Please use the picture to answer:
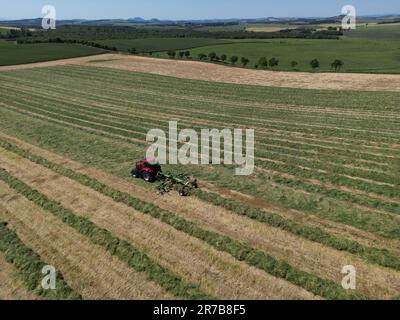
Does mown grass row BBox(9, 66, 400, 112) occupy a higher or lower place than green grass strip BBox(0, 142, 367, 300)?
higher

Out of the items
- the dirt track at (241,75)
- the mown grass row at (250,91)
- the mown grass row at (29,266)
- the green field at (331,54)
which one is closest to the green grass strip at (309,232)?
the mown grass row at (29,266)

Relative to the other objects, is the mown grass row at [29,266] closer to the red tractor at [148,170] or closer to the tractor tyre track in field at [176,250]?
the tractor tyre track in field at [176,250]

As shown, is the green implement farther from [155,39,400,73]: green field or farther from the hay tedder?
[155,39,400,73]: green field

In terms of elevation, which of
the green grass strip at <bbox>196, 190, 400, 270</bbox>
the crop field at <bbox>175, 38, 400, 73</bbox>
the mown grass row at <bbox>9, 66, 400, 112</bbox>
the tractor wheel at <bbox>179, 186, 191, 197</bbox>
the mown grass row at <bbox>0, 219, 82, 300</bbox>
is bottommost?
the mown grass row at <bbox>0, 219, 82, 300</bbox>

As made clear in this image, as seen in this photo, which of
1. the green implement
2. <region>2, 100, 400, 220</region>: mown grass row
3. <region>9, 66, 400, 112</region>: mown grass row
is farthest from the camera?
<region>9, 66, 400, 112</region>: mown grass row

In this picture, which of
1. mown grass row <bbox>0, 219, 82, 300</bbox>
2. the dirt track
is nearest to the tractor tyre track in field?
mown grass row <bbox>0, 219, 82, 300</bbox>
